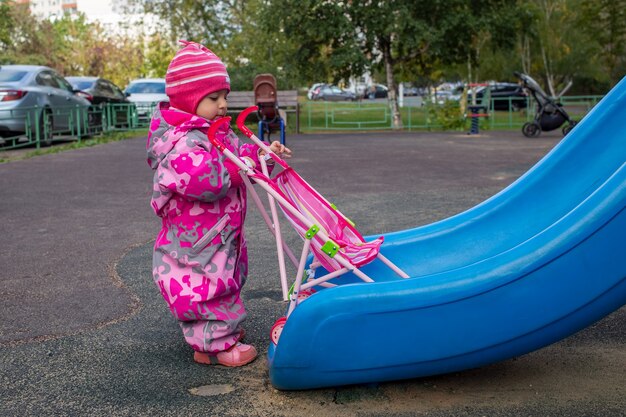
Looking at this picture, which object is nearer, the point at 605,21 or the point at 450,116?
the point at 450,116

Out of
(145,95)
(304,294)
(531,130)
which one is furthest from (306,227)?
(145,95)

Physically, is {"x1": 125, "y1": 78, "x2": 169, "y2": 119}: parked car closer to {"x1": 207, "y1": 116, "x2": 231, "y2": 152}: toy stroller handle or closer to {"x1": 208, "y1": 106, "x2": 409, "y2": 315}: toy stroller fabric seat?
{"x1": 208, "y1": 106, "x2": 409, "y2": 315}: toy stroller fabric seat

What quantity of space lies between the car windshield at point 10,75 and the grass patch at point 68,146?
4.62 ft

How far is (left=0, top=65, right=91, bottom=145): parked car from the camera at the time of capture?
48.0 feet

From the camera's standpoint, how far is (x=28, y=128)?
1545cm

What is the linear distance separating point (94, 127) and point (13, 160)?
20.6ft

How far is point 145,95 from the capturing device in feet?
78.5

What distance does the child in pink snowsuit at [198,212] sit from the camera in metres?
3.25

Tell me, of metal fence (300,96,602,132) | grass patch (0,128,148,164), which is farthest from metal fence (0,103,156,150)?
metal fence (300,96,602,132)

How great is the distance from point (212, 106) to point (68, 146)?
45.4 feet

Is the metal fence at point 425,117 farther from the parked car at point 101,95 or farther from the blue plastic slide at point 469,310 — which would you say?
the blue plastic slide at point 469,310

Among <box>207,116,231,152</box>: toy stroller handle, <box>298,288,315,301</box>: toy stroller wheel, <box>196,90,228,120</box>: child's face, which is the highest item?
<box>196,90,228,120</box>: child's face

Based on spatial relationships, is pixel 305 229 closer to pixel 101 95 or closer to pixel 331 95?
pixel 101 95

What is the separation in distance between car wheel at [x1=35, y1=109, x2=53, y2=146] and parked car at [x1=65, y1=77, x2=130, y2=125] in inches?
111
